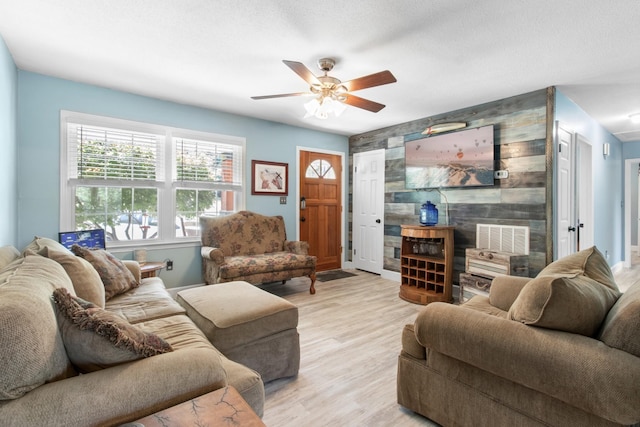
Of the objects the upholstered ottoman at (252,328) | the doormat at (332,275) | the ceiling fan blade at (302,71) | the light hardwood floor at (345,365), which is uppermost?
the ceiling fan blade at (302,71)

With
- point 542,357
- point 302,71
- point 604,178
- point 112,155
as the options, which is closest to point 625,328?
point 542,357

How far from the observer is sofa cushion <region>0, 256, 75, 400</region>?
2.67 ft

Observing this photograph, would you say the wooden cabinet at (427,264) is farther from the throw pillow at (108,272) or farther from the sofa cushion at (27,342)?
the sofa cushion at (27,342)

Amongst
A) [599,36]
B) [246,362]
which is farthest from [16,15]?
[599,36]

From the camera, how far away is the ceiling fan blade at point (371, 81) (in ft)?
7.38

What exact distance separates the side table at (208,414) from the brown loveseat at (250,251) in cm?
255

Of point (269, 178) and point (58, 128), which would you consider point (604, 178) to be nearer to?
A: point (269, 178)

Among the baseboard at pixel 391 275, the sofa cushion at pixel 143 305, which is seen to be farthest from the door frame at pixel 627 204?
the sofa cushion at pixel 143 305

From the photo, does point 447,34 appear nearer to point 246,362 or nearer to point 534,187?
point 534,187

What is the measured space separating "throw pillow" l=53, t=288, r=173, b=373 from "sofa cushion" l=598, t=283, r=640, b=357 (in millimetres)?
1722

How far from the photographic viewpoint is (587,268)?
1501 millimetres

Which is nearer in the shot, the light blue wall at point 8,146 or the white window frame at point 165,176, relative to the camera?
the light blue wall at point 8,146

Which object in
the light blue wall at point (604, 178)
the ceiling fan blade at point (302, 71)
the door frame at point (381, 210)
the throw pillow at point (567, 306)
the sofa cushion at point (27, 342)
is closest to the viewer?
the sofa cushion at point (27, 342)

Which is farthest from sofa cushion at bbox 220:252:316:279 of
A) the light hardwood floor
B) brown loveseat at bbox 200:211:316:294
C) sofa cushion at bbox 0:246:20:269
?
sofa cushion at bbox 0:246:20:269
